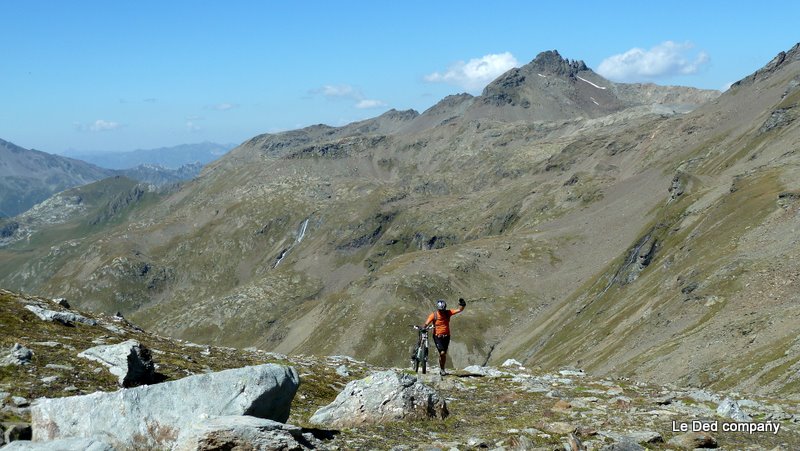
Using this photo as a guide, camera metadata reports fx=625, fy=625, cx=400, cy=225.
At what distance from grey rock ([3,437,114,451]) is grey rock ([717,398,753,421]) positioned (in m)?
20.9

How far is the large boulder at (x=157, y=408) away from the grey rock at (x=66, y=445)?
1.82 ft

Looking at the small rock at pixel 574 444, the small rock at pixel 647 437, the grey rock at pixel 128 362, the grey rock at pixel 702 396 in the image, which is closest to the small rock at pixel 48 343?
the grey rock at pixel 128 362

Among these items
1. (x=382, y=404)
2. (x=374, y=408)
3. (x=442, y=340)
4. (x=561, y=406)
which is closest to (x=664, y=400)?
(x=561, y=406)

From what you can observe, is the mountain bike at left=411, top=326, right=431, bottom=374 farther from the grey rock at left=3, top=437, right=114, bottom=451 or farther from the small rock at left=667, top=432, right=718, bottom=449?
the grey rock at left=3, top=437, right=114, bottom=451

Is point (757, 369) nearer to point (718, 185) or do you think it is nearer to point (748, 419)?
point (748, 419)

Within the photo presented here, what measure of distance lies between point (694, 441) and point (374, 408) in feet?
31.4

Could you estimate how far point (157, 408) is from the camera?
14867 mm

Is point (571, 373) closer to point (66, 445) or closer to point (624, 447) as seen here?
point (624, 447)

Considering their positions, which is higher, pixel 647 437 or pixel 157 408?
pixel 157 408

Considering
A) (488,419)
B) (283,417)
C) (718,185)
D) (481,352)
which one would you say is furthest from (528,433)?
(718,185)

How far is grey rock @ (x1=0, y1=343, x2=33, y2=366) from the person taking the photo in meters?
19.8

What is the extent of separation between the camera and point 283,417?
56.0 feet

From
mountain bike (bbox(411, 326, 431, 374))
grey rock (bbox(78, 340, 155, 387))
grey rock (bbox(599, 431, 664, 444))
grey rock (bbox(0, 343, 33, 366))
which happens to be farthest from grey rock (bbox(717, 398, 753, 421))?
Answer: grey rock (bbox(0, 343, 33, 366))

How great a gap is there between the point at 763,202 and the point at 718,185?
63.3 metres
